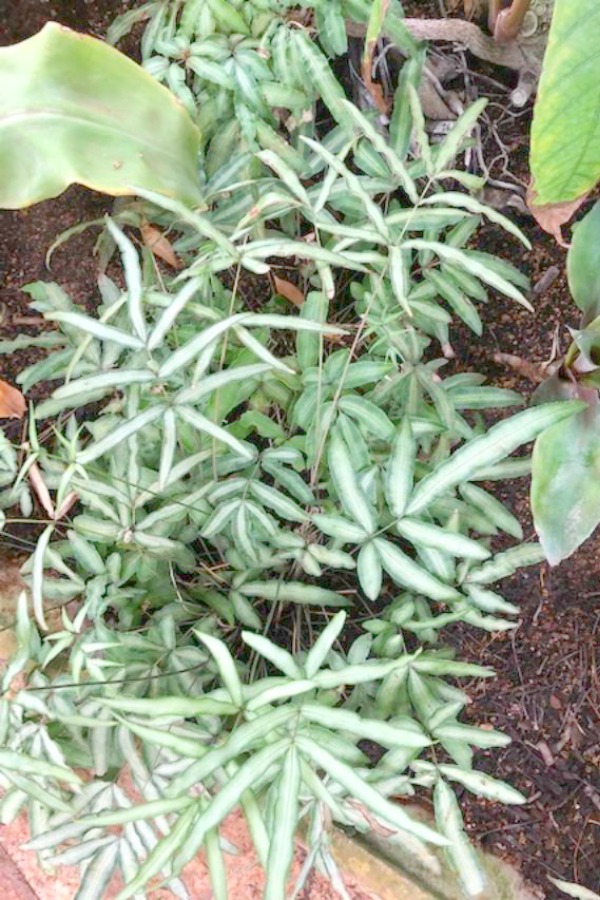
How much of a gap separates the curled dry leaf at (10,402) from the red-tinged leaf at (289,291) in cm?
36

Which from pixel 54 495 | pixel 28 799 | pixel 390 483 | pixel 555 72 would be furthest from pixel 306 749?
pixel 54 495

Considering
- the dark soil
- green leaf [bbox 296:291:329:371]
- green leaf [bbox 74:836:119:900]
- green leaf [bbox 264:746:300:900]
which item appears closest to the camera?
green leaf [bbox 264:746:300:900]

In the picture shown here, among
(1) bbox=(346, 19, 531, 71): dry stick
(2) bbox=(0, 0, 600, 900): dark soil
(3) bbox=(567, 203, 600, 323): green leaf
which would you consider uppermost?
(1) bbox=(346, 19, 531, 71): dry stick

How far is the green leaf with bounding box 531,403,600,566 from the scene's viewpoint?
2.62 ft

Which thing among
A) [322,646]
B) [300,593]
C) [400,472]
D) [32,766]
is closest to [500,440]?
[400,472]

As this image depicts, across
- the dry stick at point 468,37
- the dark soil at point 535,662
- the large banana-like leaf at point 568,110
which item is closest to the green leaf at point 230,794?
the large banana-like leaf at point 568,110

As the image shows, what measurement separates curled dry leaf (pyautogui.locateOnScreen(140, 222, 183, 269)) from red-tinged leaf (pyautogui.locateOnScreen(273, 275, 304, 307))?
137 mm

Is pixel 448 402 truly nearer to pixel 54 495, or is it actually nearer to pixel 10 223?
pixel 54 495

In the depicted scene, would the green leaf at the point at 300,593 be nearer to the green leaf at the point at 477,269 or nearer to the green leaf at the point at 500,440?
the green leaf at the point at 500,440

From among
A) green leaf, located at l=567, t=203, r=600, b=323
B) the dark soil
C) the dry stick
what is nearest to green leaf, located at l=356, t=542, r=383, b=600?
green leaf, located at l=567, t=203, r=600, b=323

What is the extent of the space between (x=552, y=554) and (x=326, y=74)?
19.8 inches

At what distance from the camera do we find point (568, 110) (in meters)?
0.67

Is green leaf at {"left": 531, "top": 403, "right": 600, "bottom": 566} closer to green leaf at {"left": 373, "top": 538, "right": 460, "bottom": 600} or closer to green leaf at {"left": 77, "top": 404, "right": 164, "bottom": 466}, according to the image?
green leaf at {"left": 373, "top": 538, "right": 460, "bottom": 600}

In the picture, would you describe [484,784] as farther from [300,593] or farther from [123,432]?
[123,432]
